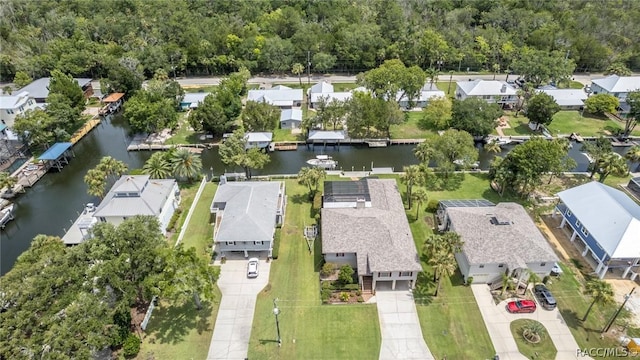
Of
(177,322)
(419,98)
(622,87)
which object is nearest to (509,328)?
(177,322)

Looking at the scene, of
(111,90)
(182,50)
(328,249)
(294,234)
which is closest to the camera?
(328,249)

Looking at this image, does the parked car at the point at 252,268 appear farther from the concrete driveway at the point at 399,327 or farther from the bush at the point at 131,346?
the concrete driveway at the point at 399,327

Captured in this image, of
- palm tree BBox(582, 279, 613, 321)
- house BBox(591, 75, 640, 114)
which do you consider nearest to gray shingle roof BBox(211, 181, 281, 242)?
palm tree BBox(582, 279, 613, 321)

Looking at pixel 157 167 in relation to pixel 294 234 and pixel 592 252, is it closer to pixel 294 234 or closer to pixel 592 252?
pixel 294 234

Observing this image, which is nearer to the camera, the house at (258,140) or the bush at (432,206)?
the bush at (432,206)

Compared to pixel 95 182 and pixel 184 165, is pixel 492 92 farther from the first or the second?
pixel 95 182

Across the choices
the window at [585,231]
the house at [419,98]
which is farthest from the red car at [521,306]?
the house at [419,98]

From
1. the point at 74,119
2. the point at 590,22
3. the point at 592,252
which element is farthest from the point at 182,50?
the point at 590,22
